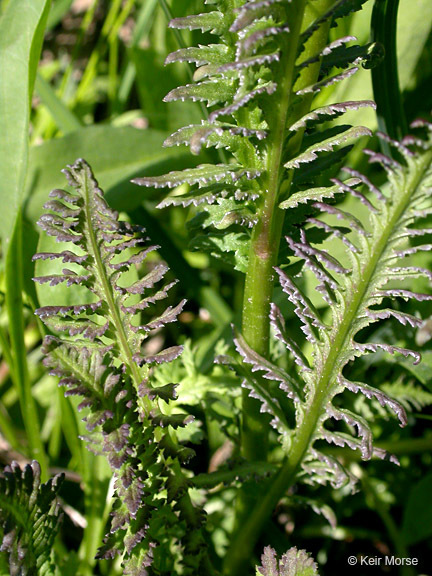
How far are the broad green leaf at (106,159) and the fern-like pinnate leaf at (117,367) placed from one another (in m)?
0.50

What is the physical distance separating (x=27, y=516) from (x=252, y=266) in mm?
441

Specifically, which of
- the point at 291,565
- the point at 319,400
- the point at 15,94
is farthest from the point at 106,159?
the point at 291,565

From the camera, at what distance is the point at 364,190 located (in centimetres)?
129

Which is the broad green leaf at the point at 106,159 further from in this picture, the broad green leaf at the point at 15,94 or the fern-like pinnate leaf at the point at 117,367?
the fern-like pinnate leaf at the point at 117,367

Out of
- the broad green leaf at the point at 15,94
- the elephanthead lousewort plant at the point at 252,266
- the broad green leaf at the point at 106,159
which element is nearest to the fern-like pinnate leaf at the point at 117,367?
the elephanthead lousewort plant at the point at 252,266

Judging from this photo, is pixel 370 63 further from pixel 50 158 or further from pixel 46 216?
pixel 50 158

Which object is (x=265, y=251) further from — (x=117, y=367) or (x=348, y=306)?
(x=117, y=367)

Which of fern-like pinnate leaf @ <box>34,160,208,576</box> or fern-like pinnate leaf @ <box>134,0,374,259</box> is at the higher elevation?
fern-like pinnate leaf @ <box>134,0,374,259</box>

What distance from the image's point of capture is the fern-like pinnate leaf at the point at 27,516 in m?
0.79

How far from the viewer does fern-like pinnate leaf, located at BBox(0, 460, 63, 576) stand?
789mm

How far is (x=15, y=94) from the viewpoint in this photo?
Result: 1040mm

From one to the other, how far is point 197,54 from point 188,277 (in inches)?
31.7

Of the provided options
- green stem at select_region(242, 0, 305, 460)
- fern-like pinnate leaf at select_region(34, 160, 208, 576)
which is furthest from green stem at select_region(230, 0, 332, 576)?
fern-like pinnate leaf at select_region(34, 160, 208, 576)

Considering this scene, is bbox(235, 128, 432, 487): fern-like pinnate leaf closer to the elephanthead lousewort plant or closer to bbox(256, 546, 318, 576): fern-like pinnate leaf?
the elephanthead lousewort plant
